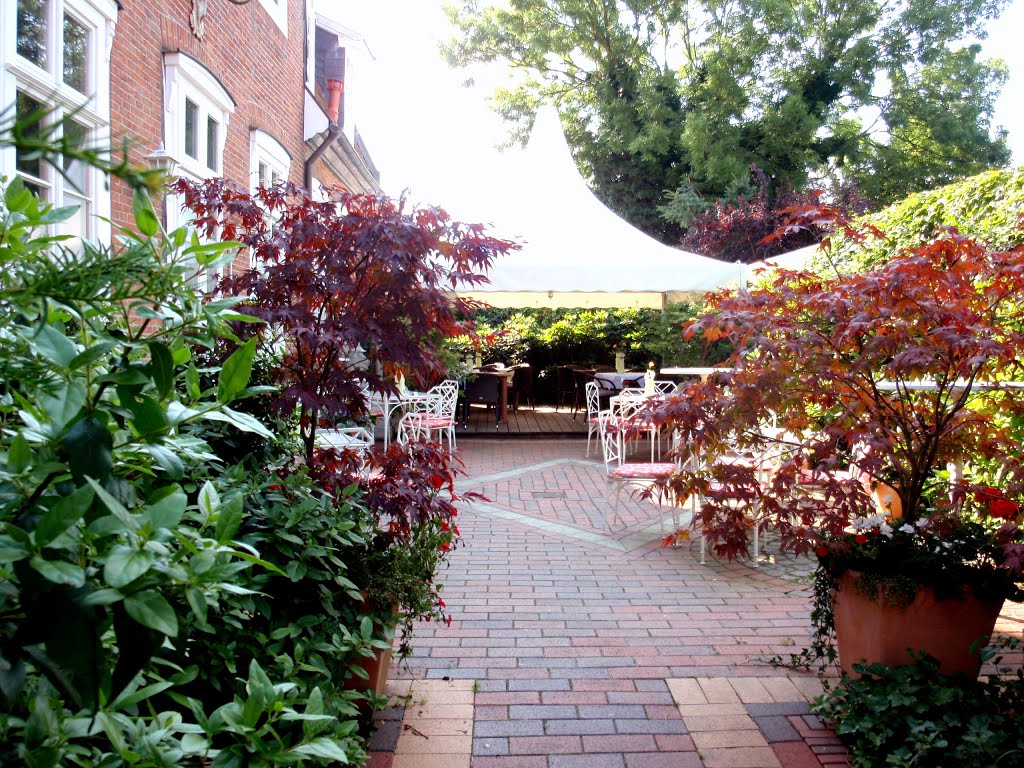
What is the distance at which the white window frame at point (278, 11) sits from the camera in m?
8.15

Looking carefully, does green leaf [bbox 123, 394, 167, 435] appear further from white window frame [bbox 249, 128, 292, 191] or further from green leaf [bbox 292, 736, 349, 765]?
white window frame [bbox 249, 128, 292, 191]

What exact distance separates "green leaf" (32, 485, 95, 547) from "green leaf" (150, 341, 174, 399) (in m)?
0.21

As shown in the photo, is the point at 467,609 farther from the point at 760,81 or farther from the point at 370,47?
the point at 760,81

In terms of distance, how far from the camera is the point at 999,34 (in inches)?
809

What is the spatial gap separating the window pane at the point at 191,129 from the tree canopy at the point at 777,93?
1458 centimetres

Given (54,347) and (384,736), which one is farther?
(384,736)

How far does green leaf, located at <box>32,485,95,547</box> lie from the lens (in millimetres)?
914

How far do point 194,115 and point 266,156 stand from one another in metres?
1.89

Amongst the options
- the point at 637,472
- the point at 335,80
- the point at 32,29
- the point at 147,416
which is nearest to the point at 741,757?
the point at 147,416

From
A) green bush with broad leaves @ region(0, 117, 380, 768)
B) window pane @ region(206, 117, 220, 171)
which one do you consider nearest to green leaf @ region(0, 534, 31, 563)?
green bush with broad leaves @ region(0, 117, 380, 768)

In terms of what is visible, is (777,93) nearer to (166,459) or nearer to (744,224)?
(744,224)

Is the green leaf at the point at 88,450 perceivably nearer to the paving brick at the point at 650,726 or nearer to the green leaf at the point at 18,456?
the green leaf at the point at 18,456

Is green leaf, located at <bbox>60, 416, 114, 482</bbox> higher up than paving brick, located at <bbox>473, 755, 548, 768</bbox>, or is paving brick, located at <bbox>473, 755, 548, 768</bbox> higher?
green leaf, located at <bbox>60, 416, 114, 482</bbox>

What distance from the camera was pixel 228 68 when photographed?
7023 mm
